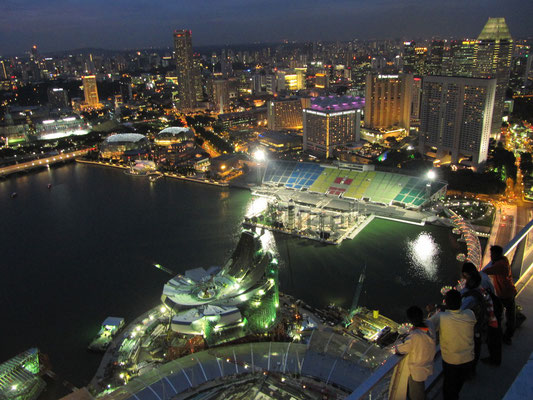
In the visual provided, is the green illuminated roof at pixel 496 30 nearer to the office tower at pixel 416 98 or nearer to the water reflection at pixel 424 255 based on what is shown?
the office tower at pixel 416 98

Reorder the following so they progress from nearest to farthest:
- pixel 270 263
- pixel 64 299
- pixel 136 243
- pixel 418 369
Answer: pixel 418 369, pixel 270 263, pixel 64 299, pixel 136 243

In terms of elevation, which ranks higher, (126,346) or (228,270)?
(228,270)

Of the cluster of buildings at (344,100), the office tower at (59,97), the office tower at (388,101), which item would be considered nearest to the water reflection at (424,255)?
the cluster of buildings at (344,100)

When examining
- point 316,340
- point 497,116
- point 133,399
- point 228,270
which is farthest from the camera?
point 497,116

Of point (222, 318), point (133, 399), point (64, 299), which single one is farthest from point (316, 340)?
point (64, 299)

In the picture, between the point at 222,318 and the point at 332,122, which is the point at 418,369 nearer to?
the point at 222,318

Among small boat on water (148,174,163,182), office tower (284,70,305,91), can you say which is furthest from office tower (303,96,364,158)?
office tower (284,70,305,91)

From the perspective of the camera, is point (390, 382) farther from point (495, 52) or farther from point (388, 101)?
point (495, 52)
